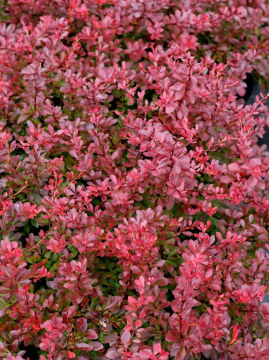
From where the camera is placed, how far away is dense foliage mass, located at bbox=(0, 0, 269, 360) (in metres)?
1.60

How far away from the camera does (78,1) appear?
8.34 feet

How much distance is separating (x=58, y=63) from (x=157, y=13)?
2.65ft

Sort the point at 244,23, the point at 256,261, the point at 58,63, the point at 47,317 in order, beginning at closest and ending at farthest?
the point at 47,317 < the point at 256,261 < the point at 58,63 < the point at 244,23

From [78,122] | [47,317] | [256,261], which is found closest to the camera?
[47,317]

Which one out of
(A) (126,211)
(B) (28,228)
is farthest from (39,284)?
(A) (126,211)

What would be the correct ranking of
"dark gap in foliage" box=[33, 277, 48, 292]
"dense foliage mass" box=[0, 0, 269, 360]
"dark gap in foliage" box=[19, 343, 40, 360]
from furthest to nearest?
"dark gap in foliage" box=[33, 277, 48, 292], "dark gap in foliage" box=[19, 343, 40, 360], "dense foliage mass" box=[0, 0, 269, 360]

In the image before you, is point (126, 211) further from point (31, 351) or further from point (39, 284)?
point (31, 351)

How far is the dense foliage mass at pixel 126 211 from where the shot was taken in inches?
62.8

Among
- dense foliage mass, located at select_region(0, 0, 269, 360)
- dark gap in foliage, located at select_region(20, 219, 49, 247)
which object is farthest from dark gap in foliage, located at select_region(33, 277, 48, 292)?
dark gap in foliage, located at select_region(20, 219, 49, 247)

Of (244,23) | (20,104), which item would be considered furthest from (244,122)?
(20,104)

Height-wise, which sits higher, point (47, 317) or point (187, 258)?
point (187, 258)

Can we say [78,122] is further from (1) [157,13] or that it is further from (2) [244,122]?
(1) [157,13]

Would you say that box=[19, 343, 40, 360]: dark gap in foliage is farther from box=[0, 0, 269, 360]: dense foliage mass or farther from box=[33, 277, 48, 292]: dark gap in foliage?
box=[33, 277, 48, 292]: dark gap in foliage

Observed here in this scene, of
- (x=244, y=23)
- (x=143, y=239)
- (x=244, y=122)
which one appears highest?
(x=244, y=23)
